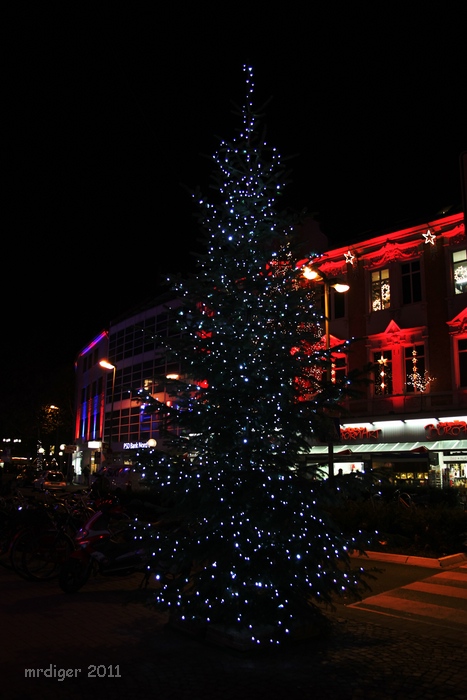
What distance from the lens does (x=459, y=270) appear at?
25016mm

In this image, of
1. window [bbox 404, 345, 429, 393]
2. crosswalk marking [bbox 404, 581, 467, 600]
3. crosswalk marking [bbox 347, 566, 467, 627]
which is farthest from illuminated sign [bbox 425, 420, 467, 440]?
crosswalk marking [bbox 404, 581, 467, 600]

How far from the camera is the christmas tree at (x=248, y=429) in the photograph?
645 centimetres

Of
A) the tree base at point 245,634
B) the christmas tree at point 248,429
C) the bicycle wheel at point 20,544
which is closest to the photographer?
the tree base at point 245,634

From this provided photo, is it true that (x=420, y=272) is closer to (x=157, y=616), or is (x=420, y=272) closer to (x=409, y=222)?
(x=409, y=222)

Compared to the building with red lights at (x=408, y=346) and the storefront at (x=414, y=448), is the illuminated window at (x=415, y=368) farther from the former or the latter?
the storefront at (x=414, y=448)

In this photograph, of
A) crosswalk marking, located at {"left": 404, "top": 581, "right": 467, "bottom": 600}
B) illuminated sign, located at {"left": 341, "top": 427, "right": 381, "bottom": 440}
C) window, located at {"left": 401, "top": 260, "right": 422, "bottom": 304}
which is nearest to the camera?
crosswalk marking, located at {"left": 404, "top": 581, "right": 467, "bottom": 600}

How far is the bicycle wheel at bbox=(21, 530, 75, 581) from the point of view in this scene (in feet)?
33.2

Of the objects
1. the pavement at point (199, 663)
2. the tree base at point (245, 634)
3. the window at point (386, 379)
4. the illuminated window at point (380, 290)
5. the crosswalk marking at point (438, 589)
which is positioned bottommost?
the crosswalk marking at point (438, 589)

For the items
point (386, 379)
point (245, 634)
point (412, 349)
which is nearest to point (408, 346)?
point (412, 349)

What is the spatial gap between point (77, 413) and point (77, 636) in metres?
61.7

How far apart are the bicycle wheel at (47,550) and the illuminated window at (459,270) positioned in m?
20.3

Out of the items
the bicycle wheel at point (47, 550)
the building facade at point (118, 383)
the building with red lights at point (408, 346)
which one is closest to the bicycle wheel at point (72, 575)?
the bicycle wheel at point (47, 550)

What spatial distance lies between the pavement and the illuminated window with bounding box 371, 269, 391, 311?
21.4 metres

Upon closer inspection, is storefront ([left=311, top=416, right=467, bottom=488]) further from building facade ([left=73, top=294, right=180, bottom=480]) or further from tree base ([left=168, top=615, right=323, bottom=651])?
tree base ([left=168, top=615, right=323, bottom=651])
